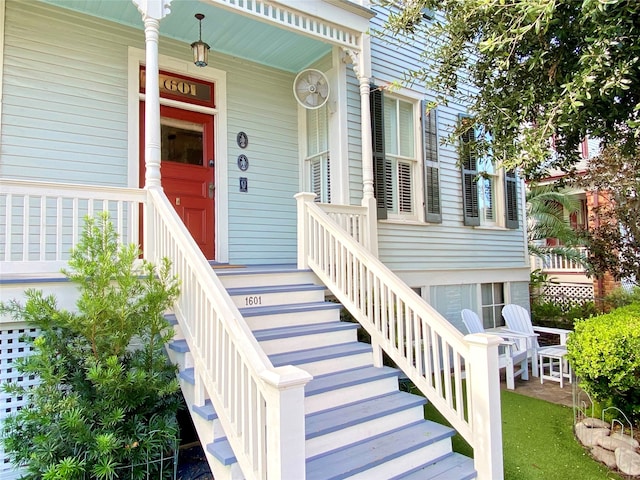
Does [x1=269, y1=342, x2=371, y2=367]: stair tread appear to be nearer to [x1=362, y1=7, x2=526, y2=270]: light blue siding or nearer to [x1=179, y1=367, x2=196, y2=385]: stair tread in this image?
[x1=179, y1=367, x2=196, y2=385]: stair tread

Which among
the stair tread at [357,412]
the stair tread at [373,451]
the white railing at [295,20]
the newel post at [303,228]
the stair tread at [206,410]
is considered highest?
Result: the white railing at [295,20]

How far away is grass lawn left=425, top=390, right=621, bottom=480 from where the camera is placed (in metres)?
3.28

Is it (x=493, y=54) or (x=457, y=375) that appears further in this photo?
(x=493, y=54)

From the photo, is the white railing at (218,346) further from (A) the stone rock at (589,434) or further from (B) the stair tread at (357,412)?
(A) the stone rock at (589,434)

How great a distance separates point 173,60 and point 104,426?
13.3 ft


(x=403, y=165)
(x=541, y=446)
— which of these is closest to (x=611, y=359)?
(x=541, y=446)

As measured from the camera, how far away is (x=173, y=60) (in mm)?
5027

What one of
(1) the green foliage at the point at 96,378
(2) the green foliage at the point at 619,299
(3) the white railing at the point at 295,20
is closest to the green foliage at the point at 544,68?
(3) the white railing at the point at 295,20

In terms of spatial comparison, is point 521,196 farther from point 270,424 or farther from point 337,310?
point 270,424

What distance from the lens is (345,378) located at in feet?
11.1

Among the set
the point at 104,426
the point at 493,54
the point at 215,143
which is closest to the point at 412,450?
the point at 104,426

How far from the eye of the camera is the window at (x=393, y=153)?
5.62 m

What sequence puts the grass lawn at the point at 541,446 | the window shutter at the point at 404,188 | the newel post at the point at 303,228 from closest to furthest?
the grass lawn at the point at 541,446
the newel post at the point at 303,228
the window shutter at the point at 404,188

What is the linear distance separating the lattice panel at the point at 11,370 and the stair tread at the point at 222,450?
4.98 feet
